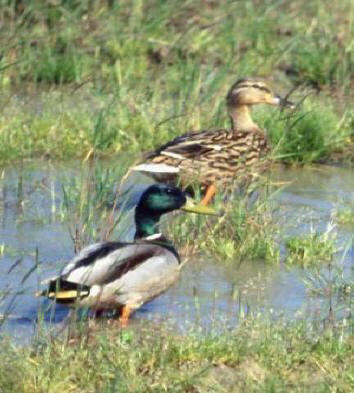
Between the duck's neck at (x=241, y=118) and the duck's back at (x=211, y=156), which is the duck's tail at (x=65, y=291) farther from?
the duck's neck at (x=241, y=118)

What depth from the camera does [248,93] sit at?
37.2 ft

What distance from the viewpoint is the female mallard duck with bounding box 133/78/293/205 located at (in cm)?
1030

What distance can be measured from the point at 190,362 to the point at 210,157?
3.81 meters

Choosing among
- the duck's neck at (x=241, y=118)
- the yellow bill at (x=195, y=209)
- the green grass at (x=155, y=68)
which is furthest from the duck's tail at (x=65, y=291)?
the duck's neck at (x=241, y=118)

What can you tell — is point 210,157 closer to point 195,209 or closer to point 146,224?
point 195,209

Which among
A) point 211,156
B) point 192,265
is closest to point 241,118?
point 211,156

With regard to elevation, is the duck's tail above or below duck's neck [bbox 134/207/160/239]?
above

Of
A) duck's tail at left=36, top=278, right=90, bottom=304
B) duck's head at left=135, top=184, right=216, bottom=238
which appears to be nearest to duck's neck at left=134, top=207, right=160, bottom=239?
duck's head at left=135, top=184, right=216, bottom=238

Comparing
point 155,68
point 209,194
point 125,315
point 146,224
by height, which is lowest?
point 155,68

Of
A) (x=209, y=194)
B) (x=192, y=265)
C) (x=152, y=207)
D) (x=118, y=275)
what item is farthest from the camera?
(x=209, y=194)

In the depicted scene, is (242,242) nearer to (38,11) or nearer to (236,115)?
(236,115)

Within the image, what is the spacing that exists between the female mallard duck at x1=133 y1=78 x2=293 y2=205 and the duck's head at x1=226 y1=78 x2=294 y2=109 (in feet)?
0.76

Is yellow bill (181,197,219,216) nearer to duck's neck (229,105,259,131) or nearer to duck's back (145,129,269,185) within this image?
duck's back (145,129,269,185)

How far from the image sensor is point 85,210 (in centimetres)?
914
